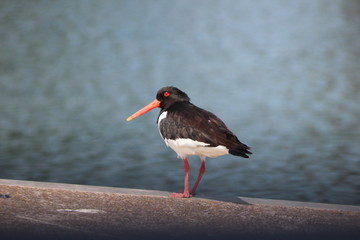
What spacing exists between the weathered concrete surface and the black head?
4.11ft

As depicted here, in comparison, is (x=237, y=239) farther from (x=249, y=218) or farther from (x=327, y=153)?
(x=327, y=153)

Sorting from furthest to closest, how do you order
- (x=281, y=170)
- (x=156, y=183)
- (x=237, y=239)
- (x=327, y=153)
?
(x=327, y=153)
(x=281, y=170)
(x=156, y=183)
(x=237, y=239)

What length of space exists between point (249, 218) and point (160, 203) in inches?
43.0

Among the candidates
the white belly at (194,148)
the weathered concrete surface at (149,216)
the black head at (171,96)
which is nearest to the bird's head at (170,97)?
the black head at (171,96)

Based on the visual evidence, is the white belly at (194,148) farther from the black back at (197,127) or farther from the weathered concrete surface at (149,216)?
the weathered concrete surface at (149,216)

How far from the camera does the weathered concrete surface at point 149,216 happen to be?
715 cm

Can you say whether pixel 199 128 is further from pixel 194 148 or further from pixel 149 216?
pixel 149 216

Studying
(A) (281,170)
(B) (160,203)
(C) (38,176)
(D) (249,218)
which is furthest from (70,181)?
(D) (249,218)

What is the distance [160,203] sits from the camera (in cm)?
826

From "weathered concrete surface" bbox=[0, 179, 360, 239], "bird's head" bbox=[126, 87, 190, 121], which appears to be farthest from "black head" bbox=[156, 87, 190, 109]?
"weathered concrete surface" bbox=[0, 179, 360, 239]

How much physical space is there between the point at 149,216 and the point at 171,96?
205cm

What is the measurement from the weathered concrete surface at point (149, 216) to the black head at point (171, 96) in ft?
4.11

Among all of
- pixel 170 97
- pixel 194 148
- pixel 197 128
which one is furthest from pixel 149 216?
pixel 170 97

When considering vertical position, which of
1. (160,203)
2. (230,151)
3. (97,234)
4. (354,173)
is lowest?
(97,234)
